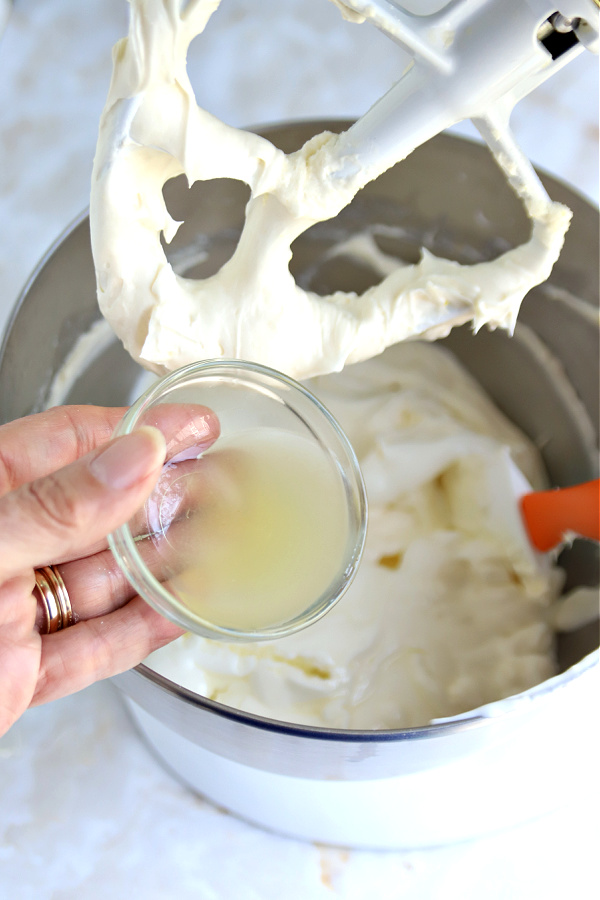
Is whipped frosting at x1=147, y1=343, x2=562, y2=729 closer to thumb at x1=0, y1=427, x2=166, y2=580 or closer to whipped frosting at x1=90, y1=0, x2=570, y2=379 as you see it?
whipped frosting at x1=90, y1=0, x2=570, y2=379

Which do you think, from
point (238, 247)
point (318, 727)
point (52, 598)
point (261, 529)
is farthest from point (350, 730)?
point (238, 247)

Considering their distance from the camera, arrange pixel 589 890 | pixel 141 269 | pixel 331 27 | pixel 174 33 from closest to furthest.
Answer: pixel 174 33 → pixel 141 269 → pixel 589 890 → pixel 331 27

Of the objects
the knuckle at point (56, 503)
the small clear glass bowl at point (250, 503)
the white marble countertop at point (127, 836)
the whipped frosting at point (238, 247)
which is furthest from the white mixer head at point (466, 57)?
the white marble countertop at point (127, 836)

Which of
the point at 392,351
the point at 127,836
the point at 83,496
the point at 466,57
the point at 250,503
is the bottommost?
the point at 127,836

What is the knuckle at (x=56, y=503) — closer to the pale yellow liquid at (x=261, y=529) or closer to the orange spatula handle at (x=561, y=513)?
the pale yellow liquid at (x=261, y=529)

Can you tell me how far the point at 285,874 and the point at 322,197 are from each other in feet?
1.79

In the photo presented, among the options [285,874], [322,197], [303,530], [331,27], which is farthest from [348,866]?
[331,27]

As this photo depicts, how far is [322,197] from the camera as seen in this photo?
513 mm

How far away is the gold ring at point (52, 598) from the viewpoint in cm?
57

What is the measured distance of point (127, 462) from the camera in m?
0.41

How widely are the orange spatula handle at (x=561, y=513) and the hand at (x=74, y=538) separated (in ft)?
1.15

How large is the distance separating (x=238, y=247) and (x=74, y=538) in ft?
0.89

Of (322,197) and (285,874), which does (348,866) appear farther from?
(322,197)

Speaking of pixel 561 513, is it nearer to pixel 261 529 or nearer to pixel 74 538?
pixel 261 529
